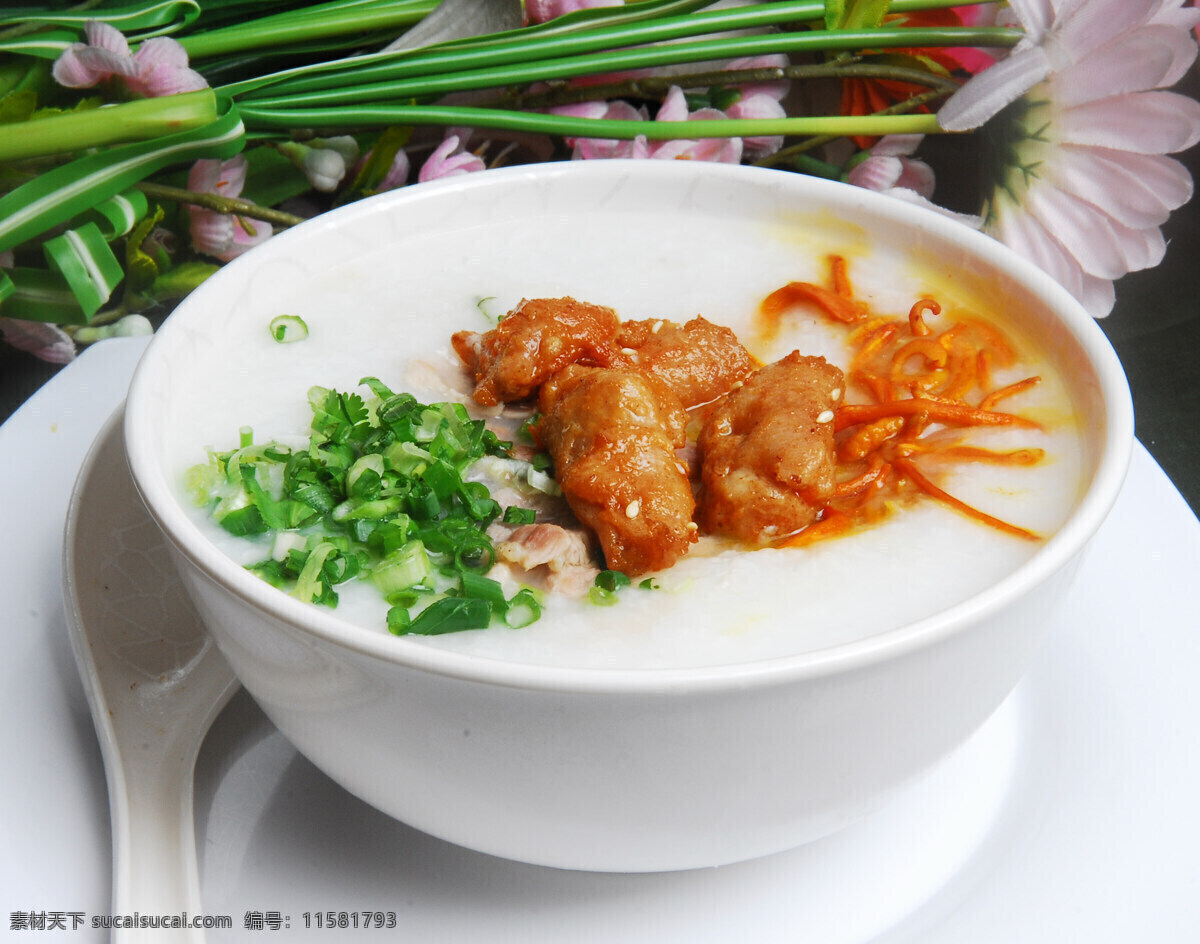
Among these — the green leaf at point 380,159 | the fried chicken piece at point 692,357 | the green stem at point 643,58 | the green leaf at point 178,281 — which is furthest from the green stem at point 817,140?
the green leaf at point 178,281

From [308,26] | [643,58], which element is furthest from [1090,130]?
[308,26]

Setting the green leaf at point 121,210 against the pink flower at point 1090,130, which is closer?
the pink flower at point 1090,130

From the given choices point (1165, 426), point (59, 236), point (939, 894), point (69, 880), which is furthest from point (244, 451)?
point (1165, 426)

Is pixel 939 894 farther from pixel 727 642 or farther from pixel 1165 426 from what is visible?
pixel 1165 426

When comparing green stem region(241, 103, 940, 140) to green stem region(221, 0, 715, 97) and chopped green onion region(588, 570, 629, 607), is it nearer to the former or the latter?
green stem region(221, 0, 715, 97)

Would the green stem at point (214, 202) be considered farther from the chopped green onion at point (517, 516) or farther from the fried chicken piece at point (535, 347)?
the chopped green onion at point (517, 516)
